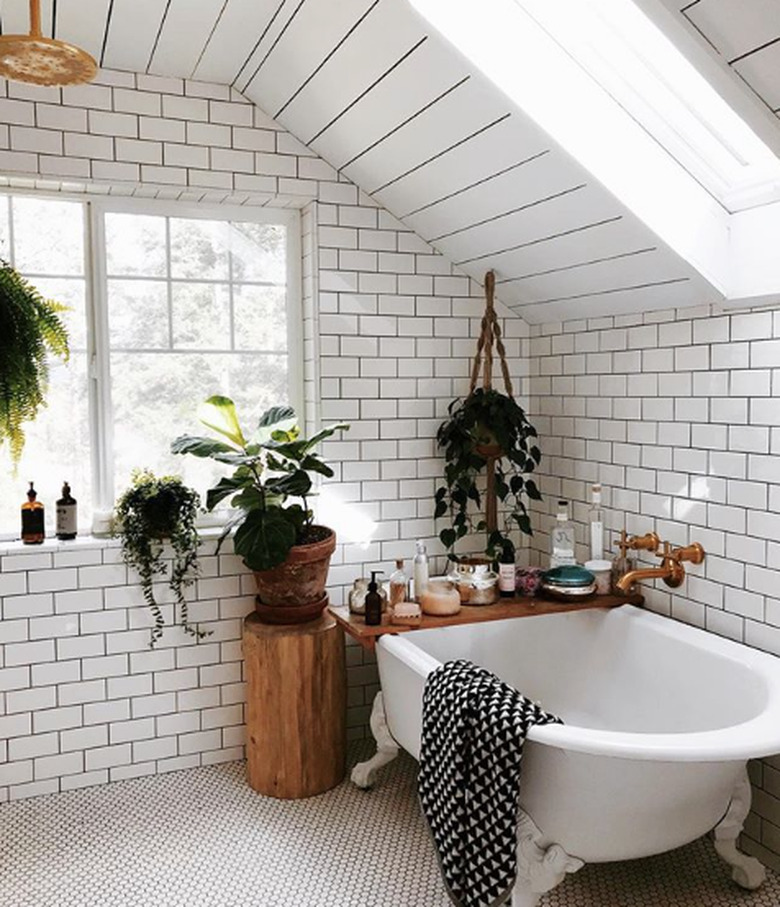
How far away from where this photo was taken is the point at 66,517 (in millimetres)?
3381

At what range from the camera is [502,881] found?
229 cm

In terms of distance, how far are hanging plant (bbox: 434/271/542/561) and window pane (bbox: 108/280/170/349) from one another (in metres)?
1.28

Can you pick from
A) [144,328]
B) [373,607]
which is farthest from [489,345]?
[144,328]

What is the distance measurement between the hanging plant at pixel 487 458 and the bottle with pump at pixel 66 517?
151 centimetres

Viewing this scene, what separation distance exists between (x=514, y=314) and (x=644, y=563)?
1.30 m

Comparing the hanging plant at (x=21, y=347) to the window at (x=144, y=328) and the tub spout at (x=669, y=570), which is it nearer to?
the window at (x=144, y=328)

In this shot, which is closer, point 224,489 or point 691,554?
point 691,554

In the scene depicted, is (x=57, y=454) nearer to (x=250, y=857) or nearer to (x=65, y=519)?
(x=65, y=519)

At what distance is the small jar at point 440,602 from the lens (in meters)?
3.25

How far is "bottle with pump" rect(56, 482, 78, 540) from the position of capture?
3377mm

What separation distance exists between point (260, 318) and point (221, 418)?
0.62m

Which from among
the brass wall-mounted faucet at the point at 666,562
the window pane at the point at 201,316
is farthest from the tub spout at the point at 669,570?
the window pane at the point at 201,316

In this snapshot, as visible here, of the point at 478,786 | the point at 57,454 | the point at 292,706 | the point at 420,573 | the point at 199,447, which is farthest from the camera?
the point at 57,454

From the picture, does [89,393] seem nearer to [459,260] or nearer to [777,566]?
[459,260]
